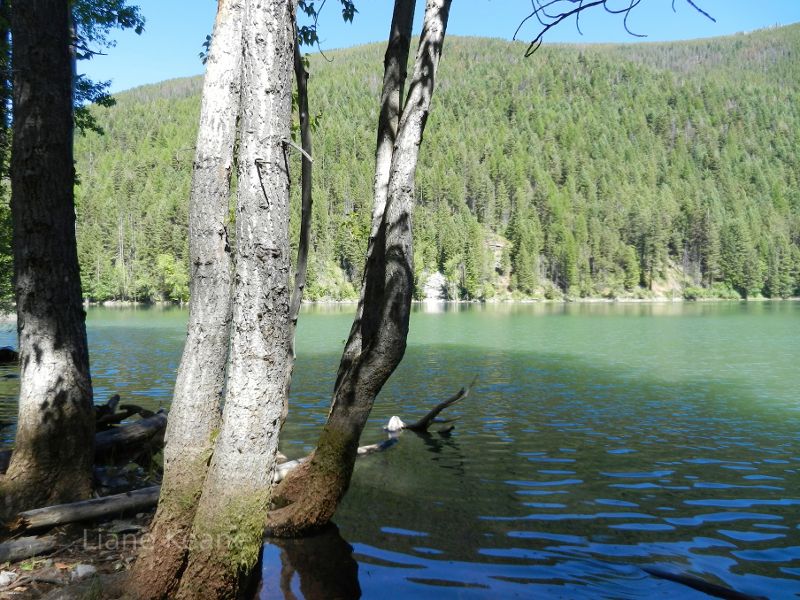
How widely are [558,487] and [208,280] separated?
710cm

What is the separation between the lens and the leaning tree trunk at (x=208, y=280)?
442 cm

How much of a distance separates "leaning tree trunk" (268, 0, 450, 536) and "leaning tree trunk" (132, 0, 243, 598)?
4.84 feet

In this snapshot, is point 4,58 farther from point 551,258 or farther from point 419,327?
point 551,258

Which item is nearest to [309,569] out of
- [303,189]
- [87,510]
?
[87,510]

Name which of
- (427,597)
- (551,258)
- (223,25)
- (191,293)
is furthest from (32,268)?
(551,258)

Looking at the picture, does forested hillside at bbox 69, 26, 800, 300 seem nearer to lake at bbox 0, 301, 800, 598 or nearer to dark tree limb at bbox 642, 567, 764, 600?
lake at bbox 0, 301, 800, 598

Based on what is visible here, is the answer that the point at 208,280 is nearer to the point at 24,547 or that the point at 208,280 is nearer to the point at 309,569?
the point at 24,547

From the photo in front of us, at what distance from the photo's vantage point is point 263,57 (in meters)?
3.80

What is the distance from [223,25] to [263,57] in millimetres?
1151

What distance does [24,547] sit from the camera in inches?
183

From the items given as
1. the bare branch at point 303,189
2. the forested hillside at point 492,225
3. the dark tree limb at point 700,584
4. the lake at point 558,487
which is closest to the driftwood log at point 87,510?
the lake at point 558,487

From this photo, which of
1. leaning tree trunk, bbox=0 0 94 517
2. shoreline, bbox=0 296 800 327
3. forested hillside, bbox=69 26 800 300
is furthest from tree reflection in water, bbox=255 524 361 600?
shoreline, bbox=0 296 800 327

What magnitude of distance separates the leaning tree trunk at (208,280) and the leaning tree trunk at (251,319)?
66cm

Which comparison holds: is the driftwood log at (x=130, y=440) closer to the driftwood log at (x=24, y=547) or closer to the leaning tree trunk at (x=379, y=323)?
the driftwood log at (x=24, y=547)
